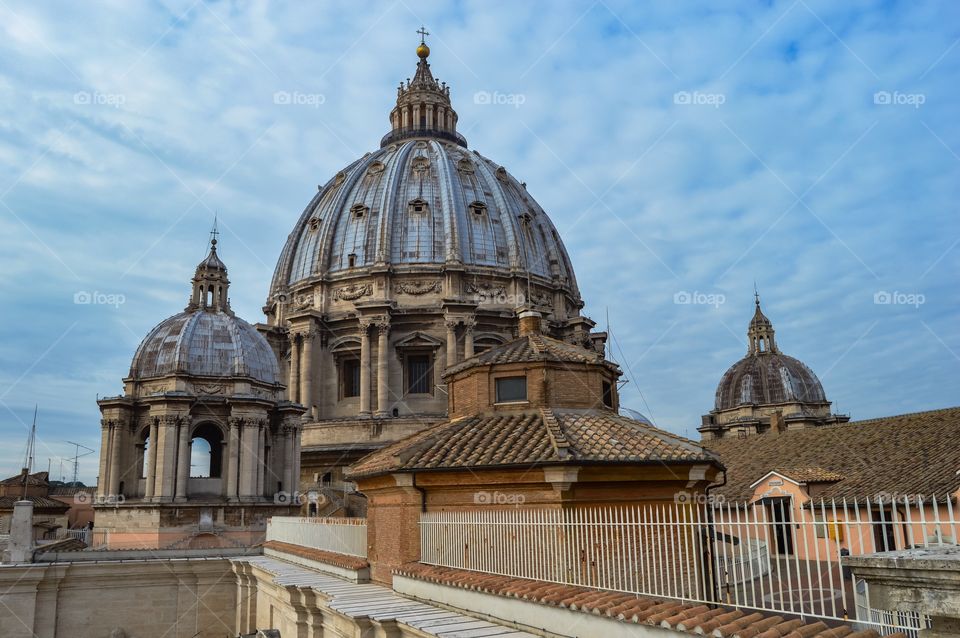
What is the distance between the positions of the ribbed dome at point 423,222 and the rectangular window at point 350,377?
703 centimetres

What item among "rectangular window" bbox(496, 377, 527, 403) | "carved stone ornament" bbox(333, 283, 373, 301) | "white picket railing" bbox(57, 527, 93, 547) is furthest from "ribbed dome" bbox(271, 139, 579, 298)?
"rectangular window" bbox(496, 377, 527, 403)

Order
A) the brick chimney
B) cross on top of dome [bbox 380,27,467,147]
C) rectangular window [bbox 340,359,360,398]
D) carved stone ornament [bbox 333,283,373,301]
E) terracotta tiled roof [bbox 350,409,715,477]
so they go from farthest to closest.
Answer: cross on top of dome [bbox 380,27,467,147] → carved stone ornament [bbox 333,283,373,301] → rectangular window [bbox 340,359,360,398] → the brick chimney → terracotta tiled roof [bbox 350,409,715,477]

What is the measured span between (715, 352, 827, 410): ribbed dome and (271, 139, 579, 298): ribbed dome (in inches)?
784

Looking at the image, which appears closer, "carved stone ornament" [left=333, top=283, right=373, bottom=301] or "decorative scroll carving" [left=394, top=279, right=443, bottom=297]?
"decorative scroll carving" [left=394, top=279, right=443, bottom=297]

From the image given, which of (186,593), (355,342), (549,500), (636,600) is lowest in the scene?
(186,593)

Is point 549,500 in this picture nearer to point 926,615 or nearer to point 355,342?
point 926,615

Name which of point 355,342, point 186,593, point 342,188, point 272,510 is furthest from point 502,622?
point 342,188

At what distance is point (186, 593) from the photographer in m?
26.0

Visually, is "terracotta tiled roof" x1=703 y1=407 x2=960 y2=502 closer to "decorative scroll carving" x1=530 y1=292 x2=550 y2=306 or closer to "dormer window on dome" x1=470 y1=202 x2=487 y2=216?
"decorative scroll carving" x1=530 y1=292 x2=550 y2=306

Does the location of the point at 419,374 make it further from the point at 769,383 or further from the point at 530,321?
the point at 769,383

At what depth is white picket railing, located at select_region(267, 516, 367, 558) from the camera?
18.4 m

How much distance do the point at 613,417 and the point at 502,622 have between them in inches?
243

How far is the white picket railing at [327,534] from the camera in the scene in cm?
1839

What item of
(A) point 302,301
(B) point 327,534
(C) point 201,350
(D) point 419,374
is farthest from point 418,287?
(B) point 327,534
